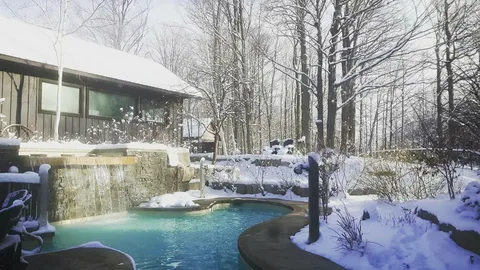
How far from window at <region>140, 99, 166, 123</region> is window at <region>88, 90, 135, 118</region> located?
586 mm

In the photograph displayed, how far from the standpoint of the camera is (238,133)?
81.8 feet

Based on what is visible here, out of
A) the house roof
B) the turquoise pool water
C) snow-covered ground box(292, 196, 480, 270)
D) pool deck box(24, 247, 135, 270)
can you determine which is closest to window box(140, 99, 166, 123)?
the house roof

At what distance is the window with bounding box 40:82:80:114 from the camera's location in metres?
11.0

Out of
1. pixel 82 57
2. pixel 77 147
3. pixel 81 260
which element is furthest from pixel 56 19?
pixel 81 260

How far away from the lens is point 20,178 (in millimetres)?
5051

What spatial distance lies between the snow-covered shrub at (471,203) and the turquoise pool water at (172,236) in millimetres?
2411

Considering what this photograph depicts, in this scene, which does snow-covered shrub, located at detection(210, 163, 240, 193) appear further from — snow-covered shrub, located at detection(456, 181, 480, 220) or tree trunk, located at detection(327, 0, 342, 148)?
snow-covered shrub, located at detection(456, 181, 480, 220)

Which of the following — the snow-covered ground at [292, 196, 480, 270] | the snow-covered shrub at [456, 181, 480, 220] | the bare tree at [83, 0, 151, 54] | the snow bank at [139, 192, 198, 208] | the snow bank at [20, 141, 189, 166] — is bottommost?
the snow bank at [139, 192, 198, 208]

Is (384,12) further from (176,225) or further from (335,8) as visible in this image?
(176,225)

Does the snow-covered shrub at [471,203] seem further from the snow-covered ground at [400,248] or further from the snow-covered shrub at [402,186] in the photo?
→ the snow-covered shrub at [402,186]

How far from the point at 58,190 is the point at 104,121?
6.37m

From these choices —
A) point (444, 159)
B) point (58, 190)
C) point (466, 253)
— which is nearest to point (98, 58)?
point (58, 190)

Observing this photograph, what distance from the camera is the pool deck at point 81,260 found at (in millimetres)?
3408

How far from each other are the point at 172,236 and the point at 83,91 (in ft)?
26.0
